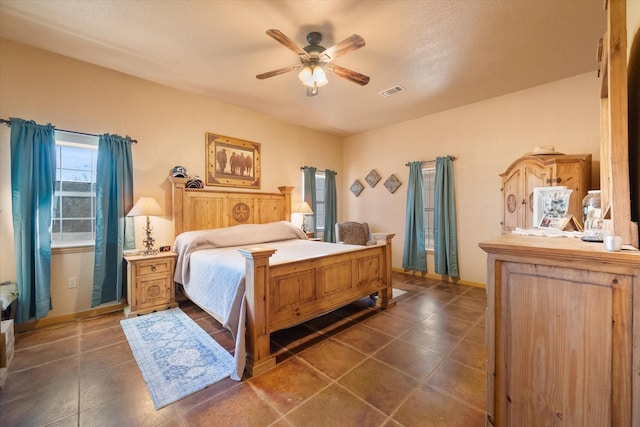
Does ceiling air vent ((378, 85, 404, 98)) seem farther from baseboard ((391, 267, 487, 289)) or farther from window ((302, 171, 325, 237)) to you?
→ baseboard ((391, 267, 487, 289))

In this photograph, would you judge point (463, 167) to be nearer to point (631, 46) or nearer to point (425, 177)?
point (425, 177)

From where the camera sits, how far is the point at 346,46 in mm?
2199

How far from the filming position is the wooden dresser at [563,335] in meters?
0.79

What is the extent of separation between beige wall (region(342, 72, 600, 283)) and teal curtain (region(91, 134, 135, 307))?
4.27 meters

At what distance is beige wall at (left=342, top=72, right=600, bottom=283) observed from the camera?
11.1 feet

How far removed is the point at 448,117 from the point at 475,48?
1.86 m

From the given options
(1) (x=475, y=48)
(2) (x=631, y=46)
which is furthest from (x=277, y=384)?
(1) (x=475, y=48)

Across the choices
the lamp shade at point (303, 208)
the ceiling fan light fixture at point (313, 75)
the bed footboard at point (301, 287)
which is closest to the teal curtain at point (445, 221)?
the bed footboard at point (301, 287)

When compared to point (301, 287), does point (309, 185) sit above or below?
above

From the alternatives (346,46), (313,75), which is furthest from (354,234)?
(346,46)

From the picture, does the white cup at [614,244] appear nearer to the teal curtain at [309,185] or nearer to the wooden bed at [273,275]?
the wooden bed at [273,275]

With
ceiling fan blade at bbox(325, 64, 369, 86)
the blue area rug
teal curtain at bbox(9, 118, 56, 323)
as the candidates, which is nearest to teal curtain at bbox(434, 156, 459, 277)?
ceiling fan blade at bbox(325, 64, 369, 86)

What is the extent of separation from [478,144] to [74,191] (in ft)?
18.6

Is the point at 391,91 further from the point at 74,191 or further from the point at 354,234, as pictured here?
the point at 74,191
